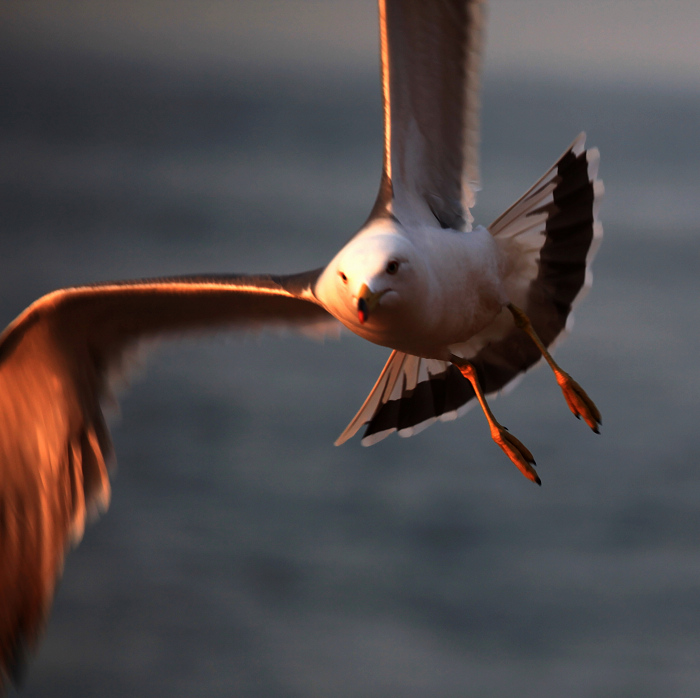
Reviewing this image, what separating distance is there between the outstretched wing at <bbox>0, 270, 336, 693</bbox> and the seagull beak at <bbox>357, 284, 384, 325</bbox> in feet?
2.66

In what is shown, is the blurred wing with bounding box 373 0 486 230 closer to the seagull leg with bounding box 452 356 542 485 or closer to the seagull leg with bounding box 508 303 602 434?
the seagull leg with bounding box 508 303 602 434

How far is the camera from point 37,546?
4078mm

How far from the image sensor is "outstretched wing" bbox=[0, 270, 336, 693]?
359cm

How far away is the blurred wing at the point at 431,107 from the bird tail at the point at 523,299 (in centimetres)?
35

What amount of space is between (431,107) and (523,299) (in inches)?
34.7

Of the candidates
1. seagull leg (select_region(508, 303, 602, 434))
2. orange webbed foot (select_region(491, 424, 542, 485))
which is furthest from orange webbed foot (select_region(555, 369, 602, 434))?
orange webbed foot (select_region(491, 424, 542, 485))

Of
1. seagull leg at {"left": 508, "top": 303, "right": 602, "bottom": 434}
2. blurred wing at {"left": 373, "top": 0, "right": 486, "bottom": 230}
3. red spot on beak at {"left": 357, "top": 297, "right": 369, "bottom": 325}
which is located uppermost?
blurred wing at {"left": 373, "top": 0, "right": 486, "bottom": 230}

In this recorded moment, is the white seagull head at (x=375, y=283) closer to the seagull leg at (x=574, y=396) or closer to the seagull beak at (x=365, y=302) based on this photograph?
the seagull beak at (x=365, y=302)

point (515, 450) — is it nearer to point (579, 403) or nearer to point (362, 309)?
point (579, 403)

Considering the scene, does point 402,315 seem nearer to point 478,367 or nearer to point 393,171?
point 393,171

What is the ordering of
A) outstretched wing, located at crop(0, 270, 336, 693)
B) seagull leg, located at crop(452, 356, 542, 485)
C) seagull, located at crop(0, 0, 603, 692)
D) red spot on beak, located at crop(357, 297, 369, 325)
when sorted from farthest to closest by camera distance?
outstretched wing, located at crop(0, 270, 336, 693) < seagull leg, located at crop(452, 356, 542, 485) < seagull, located at crop(0, 0, 603, 692) < red spot on beak, located at crop(357, 297, 369, 325)

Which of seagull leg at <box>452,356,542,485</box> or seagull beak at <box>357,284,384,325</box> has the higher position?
seagull beak at <box>357,284,384,325</box>

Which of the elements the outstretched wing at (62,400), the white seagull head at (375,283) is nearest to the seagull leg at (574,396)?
the outstretched wing at (62,400)

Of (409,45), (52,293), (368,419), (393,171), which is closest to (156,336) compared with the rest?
(52,293)
